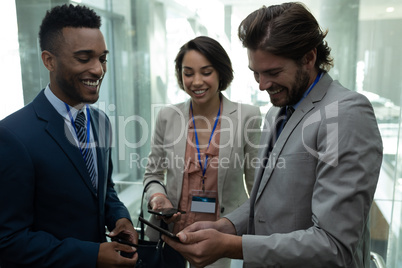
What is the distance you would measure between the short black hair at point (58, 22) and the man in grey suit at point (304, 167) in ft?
2.36

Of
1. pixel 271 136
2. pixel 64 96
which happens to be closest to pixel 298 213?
pixel 271 136

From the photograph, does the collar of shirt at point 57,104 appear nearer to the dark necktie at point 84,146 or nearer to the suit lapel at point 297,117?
the dark necktie at point 84,146

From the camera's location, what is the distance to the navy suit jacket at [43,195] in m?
1.25

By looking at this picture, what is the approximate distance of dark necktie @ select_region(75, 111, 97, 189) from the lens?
1507 millimetres

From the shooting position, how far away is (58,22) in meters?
1.43

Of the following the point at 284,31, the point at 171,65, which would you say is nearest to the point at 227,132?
the point at 284,31

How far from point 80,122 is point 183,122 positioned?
3.03 ft

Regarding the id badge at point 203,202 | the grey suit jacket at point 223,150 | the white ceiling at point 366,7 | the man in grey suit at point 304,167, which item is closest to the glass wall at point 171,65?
the white ceiling at point 366,7

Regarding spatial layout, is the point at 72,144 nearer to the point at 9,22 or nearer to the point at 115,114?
the point at 9,22

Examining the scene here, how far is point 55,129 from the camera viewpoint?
1.38 m

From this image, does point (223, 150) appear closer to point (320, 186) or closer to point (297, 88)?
point (297, 88)

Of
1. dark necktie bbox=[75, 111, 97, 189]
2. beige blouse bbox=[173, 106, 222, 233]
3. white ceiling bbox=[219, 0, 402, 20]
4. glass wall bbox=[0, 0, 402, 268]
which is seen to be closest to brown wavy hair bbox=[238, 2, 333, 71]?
dark necktie bbox=[75, 111, 97, 189]

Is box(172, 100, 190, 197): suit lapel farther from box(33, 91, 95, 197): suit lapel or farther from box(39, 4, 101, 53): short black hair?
box(39, 4, 101, 53): short black hair

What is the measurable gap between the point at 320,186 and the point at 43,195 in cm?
109
